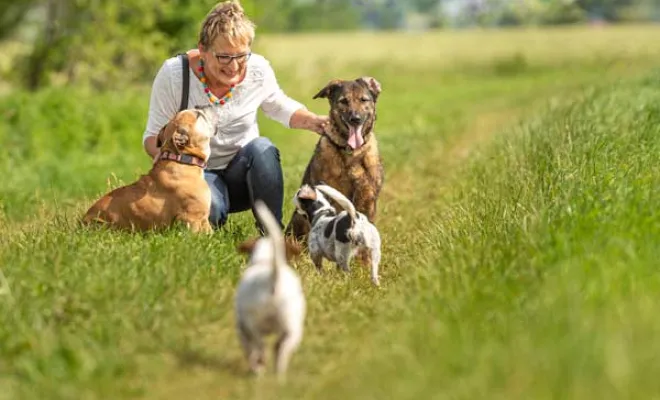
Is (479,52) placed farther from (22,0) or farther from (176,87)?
(176,87)

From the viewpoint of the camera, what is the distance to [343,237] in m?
6.18

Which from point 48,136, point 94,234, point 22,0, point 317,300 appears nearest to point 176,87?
point 94,234

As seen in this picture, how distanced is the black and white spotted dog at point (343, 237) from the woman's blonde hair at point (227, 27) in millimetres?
1232

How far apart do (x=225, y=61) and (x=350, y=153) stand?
1.29 metres

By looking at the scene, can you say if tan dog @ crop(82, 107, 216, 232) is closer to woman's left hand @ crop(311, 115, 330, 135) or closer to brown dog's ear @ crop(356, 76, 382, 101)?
woman's left hand @ crop(311, 115, 330, 135)

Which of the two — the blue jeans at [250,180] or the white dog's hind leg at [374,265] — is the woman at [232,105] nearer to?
the blue jeans at [250,180]

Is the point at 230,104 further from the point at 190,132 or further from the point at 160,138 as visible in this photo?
A: the point at 190,132

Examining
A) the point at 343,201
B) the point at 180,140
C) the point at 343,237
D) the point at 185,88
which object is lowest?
the point at 343,237

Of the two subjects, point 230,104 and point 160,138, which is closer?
point 160,138

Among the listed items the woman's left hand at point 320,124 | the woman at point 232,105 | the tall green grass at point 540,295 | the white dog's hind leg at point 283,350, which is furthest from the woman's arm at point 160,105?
the white dog's hind leg at point 283,350

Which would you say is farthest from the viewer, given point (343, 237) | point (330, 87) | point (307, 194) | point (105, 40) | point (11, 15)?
point (11, 15)

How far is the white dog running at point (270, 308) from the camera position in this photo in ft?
13.0

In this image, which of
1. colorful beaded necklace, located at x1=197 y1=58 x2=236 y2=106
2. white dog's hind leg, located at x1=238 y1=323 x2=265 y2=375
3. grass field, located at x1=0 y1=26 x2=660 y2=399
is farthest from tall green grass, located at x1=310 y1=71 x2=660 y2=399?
colorful beaded necklace, located at x1=197 y1=58 x2=236 y2=106

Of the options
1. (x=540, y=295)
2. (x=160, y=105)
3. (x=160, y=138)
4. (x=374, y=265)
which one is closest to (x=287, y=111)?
(x=160, y=105)
